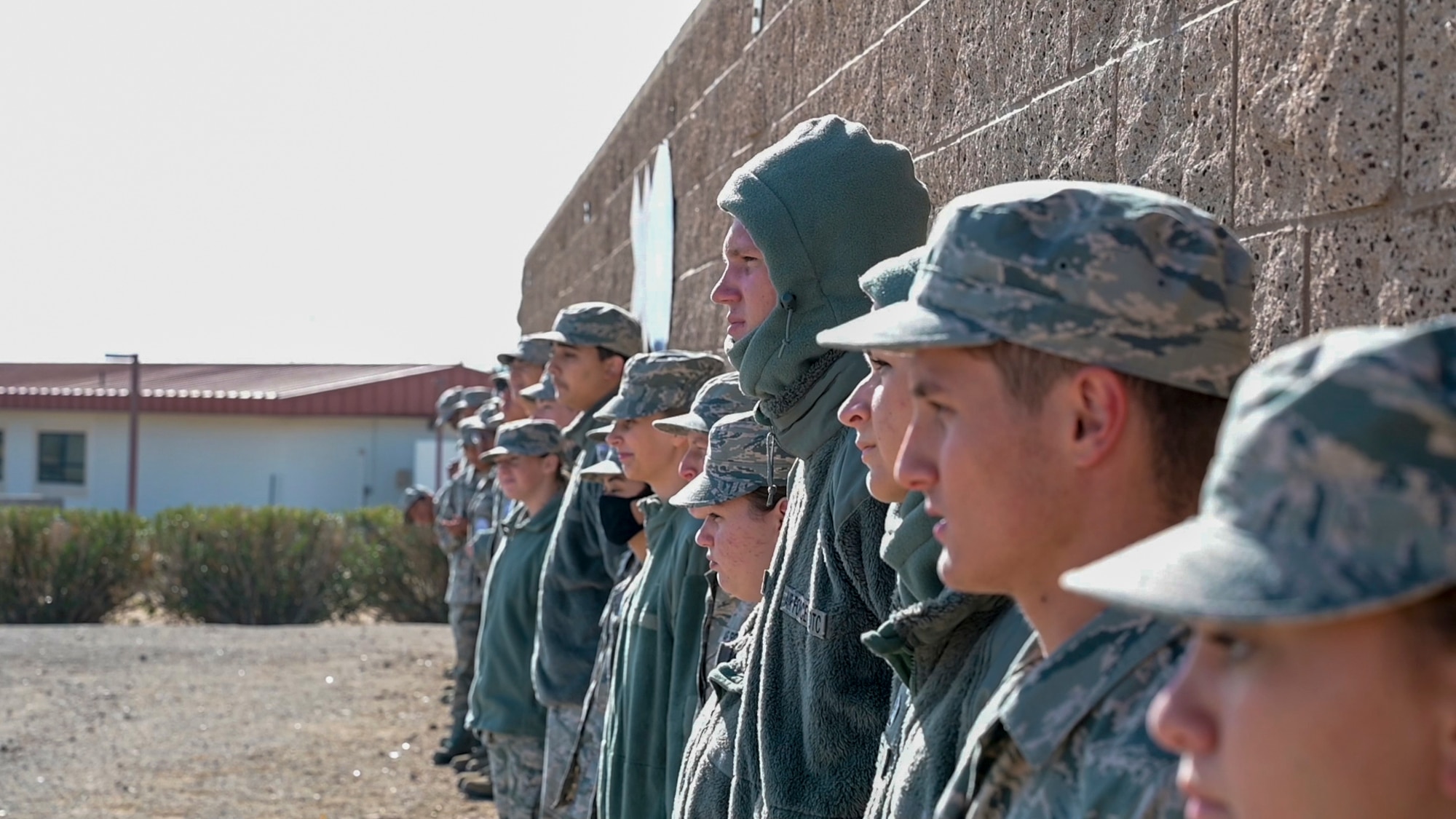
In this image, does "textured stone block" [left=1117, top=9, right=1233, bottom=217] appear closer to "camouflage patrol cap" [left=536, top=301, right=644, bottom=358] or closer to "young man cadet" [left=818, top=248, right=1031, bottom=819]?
"young man cadet" [left=818, top=248, right=1031, bottom=819]

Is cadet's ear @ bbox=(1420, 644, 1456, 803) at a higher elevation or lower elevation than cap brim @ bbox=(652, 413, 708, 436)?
lower

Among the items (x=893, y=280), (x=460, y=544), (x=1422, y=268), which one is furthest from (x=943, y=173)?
(x=460, y=544)

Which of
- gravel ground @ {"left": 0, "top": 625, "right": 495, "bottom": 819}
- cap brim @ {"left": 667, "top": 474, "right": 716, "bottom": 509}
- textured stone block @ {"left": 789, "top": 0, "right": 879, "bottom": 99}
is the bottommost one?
gravel ground @ {"left": 0, "top": 625, "right": 495, "bottom": 819}

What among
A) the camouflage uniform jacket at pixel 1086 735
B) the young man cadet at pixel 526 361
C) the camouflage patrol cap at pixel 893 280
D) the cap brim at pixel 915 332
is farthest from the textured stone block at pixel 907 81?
the young man cadet at pixel 526 361

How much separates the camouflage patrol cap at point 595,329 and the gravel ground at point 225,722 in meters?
3.32

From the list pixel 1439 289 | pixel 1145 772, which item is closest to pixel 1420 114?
pixel 1439 289

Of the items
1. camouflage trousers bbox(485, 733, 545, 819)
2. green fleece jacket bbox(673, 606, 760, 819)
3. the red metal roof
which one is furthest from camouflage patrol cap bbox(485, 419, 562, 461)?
the red metal roof

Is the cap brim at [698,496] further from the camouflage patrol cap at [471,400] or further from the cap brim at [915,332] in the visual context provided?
the camouflage patrol cap at [471,400]

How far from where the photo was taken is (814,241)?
3428 mm

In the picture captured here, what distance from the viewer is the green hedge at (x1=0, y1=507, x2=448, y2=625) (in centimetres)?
1889

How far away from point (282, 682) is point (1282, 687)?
1346 centimetres

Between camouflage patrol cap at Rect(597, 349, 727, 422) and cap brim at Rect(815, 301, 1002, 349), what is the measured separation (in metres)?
3.03

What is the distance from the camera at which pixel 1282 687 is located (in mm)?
1132

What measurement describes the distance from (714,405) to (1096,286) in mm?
2594
